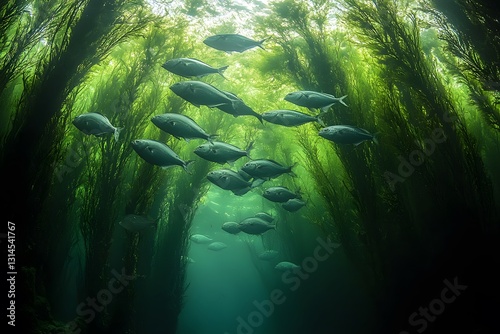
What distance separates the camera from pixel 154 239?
33.4ft

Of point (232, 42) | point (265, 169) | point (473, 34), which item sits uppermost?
point (473, 34)

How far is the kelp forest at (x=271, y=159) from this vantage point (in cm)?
521

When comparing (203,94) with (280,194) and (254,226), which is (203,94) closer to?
(280,194)

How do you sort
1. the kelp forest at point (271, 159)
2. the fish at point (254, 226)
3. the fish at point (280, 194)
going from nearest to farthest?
the kelp forest at point (271, 159)
the fish at point (280, 194)
the fish at point (254, 226)

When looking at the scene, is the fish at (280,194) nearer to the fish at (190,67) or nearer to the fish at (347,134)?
the fish at (347,134)

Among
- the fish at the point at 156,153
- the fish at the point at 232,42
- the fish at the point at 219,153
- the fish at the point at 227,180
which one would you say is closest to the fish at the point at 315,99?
the fish at the point at 232,42

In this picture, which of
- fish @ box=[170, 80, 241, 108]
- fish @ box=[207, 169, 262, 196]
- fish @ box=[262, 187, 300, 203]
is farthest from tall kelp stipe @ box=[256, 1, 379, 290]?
fish @ box=[170, 80, 241, 108]

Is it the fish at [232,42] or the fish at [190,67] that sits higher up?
the fish at [232,42]

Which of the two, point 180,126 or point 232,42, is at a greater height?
point 232,42

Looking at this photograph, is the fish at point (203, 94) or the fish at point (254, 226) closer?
the fish at point (203, 94)

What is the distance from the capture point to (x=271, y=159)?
6.51 metres

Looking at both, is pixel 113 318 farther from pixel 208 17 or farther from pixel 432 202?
pixel 208 17

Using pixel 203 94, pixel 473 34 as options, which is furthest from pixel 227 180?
pixel 473 34

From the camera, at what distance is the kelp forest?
5215 mm
